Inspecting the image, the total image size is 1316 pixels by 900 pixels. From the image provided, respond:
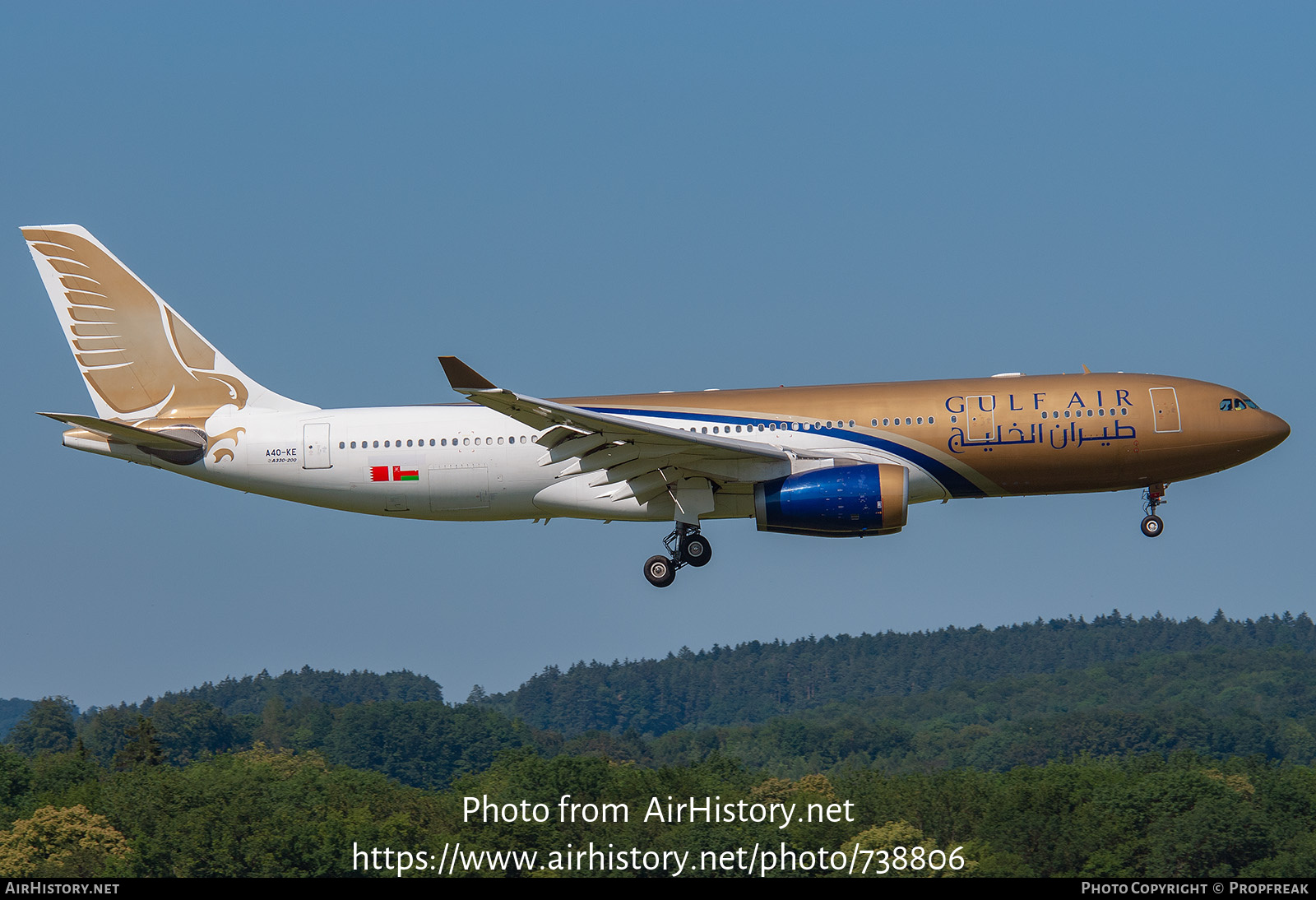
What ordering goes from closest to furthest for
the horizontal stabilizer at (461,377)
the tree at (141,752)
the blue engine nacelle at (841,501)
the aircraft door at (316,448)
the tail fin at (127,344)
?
the horizontal stabilizer at (461,377), the blue engine nacelle at (841,501), the aircraft door at (316,448), the tail fin at (127,344), the tree at (141,752)

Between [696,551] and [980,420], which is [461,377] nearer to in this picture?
[696,551]

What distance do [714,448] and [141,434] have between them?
14653 mm

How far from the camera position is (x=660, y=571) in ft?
126

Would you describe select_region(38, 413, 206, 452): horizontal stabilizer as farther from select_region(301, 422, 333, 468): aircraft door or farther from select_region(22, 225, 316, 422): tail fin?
select_region(301, 422, 333, 468): aircraft door

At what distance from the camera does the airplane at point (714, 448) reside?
36.0m

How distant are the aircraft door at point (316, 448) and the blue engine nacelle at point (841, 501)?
1145 centimetres

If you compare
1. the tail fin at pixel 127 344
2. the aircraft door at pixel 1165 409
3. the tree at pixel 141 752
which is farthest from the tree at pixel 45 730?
the aircraft door at pixel 1165 409

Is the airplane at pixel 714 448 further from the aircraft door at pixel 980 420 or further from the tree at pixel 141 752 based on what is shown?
the tree at pixel 141 752

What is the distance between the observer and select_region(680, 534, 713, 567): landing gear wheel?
38.1m

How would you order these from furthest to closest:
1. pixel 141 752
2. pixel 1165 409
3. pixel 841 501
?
1. pixel 141 752
2. pixel 1165 409
3. pixel 841 501

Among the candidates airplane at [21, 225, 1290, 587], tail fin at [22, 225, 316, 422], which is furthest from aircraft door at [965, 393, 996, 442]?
tail fin at [22, 225, 316, 422]

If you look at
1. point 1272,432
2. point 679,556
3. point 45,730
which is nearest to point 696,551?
point 679,556

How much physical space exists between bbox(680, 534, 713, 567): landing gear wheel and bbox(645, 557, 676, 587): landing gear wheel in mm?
430
